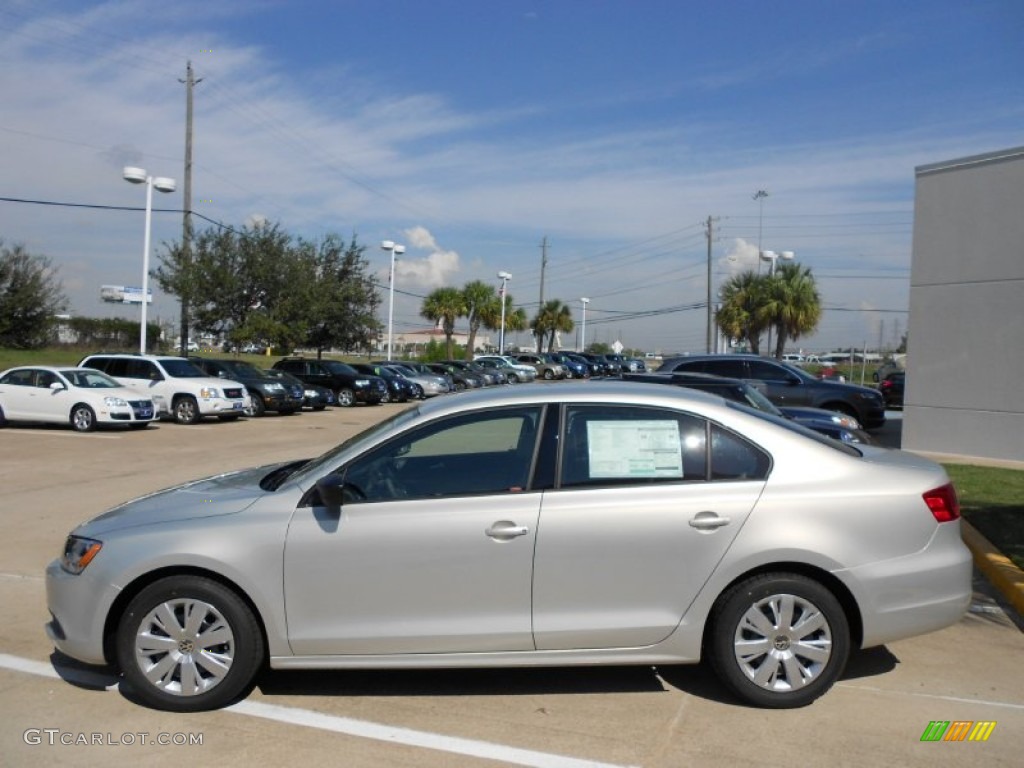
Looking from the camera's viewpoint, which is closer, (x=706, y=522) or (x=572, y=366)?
(x=706, y=522)

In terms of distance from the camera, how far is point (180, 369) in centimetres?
2355

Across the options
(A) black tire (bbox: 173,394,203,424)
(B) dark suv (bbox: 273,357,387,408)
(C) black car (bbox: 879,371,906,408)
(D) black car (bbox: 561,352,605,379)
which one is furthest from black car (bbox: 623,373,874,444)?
(D) black car (bbox: 561,352,605,379)

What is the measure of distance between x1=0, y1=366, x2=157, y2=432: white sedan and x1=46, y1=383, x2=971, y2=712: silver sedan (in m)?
16.4

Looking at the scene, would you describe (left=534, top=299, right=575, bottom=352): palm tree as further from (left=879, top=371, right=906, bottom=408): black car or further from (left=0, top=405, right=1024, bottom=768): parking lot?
(left=0, top=405, right=1024, bottom=768): parking lot

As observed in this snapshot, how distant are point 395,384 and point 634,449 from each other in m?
29.7

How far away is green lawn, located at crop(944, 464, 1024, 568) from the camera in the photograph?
322 inches

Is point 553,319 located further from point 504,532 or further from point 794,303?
point 504,532

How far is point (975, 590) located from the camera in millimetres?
7055

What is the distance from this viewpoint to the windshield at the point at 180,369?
76.3ft

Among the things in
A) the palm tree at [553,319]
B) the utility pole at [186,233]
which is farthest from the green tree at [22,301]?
the palm tree at [553,319]

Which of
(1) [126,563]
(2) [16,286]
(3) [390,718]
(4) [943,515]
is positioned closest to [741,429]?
(4) [943,515]

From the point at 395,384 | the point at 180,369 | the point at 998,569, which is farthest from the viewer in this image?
the point at 395,384

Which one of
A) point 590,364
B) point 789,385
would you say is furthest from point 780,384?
point 590,364

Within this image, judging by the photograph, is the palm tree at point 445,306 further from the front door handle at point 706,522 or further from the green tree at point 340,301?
the front door handle at point 706,522
